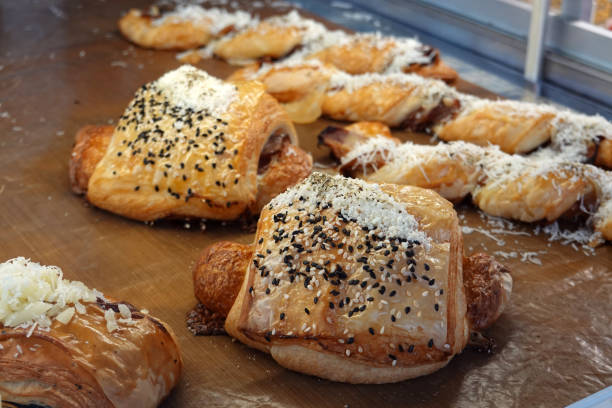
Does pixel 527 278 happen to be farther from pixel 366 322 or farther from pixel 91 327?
pixel 91 327

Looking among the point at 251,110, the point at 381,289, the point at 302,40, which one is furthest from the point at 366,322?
the point at 302,40

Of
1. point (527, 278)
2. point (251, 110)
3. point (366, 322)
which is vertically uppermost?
point (251, 110)

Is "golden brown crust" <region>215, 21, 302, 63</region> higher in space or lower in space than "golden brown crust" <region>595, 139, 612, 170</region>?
higher

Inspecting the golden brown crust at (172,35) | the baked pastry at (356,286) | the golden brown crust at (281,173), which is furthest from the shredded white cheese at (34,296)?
the golden brown crust at (172,35)

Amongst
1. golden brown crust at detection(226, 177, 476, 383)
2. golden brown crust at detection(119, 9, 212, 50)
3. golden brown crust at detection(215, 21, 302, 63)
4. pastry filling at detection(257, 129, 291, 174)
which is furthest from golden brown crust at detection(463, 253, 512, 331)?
golden brown crust at detection(119, 9, 212, 50)

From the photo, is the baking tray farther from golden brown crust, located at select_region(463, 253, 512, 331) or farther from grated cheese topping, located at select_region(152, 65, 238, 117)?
grated cheese topping, located at select_region(152, 65, 238, 117)

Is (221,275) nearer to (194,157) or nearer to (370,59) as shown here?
(194,157)

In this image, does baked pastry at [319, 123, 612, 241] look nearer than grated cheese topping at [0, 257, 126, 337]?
No
